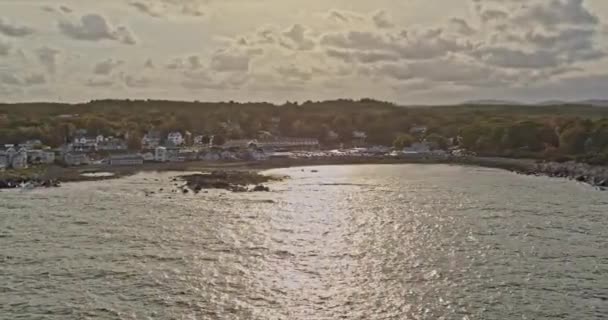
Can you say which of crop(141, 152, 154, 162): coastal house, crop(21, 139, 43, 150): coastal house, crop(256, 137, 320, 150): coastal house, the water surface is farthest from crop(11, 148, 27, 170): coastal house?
crop(256, 137, 320, 150): coastal house

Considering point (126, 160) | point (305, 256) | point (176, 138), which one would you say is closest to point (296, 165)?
point (126, 160)

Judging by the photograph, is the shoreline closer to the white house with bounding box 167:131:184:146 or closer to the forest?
the forest

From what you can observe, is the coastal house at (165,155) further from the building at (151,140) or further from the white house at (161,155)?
the building at (151,140)

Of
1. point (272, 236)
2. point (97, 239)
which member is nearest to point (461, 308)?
point (272, 236)

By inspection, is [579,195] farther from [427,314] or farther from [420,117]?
[420,117]

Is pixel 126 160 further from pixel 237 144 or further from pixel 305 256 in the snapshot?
pixel 305 256

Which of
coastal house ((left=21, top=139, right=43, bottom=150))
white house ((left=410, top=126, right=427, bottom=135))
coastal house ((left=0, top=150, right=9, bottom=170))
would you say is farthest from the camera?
white house ((left=410, top=126, right=427, bottom=135))

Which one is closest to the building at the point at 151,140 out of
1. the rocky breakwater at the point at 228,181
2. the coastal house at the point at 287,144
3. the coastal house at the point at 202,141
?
the coastal house at the point at 202,141
